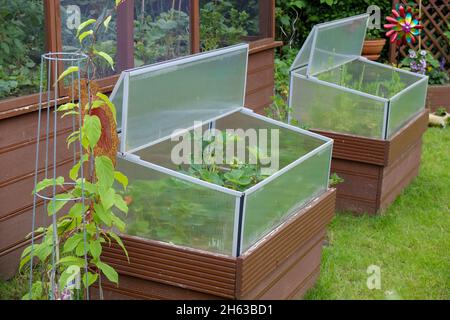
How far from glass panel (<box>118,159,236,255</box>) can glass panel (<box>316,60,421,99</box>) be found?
2.43 metres

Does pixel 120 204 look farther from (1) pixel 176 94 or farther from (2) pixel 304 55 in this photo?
(2) pixel 304 55

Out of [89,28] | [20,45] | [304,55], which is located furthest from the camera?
[304,55]

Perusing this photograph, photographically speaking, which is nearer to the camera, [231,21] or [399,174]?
[399,174]

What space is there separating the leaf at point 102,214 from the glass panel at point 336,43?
2.65 m

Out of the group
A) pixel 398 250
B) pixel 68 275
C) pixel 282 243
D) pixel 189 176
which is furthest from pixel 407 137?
pixel 68 275

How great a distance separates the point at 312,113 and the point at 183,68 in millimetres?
1953

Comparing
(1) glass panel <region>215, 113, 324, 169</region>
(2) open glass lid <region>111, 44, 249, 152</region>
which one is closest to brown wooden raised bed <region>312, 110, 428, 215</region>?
(1) glass panel <region>215, 113, 324, 169</region>

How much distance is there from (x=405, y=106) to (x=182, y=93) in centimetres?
247

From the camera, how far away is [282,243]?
132 inches

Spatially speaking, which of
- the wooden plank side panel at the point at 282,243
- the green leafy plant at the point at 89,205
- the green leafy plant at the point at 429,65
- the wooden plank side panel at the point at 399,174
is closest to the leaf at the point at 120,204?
the green leafy plant at the point at 89,205

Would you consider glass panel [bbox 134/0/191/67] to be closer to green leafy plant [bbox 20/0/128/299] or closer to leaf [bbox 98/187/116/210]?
green leafy plant [bbox 20/0/128/299]

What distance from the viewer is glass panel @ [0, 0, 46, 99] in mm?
3699
